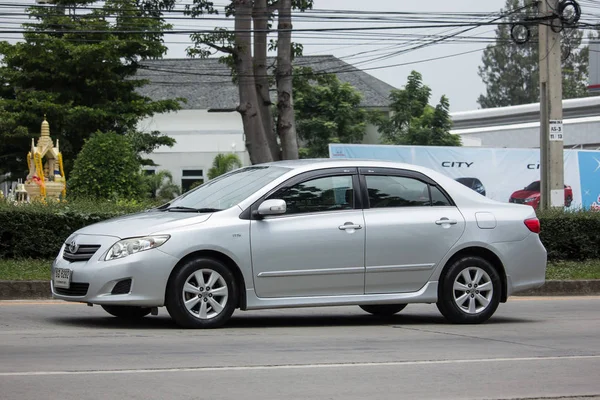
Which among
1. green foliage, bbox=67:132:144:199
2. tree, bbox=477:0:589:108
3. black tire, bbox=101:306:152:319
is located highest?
tree, bbox=477:0:589:108

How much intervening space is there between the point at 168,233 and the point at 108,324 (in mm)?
1298

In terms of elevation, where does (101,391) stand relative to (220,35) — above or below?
below

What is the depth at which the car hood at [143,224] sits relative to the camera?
919cm

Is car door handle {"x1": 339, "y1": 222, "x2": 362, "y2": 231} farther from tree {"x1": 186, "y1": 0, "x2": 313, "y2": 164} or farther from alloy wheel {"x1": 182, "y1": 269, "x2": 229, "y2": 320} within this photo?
tree {"x1": 186, "y1": 0, "x2": 313, "y2": 164}

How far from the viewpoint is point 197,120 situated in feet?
189

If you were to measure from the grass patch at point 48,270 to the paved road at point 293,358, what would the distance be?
237 centimetres

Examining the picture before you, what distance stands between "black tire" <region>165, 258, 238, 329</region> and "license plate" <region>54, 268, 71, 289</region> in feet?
3.05

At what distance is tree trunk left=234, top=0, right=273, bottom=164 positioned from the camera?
25156mm

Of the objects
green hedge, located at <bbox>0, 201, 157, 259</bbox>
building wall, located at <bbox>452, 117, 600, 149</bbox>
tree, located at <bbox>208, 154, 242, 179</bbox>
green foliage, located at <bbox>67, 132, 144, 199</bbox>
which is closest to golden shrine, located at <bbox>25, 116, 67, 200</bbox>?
green foliage, located at <bbox>67, 132, 144, 199</bbox>

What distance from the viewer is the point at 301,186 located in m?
9.98

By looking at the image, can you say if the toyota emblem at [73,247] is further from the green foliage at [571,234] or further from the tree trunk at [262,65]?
the tree trunk at [262,65]

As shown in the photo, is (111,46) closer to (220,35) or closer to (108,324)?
(220,35)

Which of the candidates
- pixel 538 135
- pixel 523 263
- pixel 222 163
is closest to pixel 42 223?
pixel 523 263

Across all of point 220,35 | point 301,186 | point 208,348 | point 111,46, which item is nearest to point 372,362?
point 208,348
